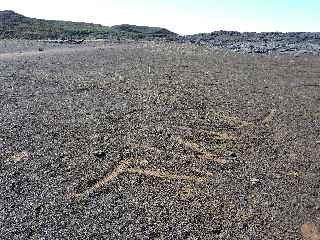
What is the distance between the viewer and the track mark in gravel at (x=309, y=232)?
5.07 meters

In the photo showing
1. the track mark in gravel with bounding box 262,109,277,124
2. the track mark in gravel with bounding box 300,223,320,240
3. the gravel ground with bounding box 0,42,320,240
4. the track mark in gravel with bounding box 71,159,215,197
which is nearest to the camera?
the track mark in gravel with bounding box 300,223,320,240

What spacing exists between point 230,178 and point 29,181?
2470mm

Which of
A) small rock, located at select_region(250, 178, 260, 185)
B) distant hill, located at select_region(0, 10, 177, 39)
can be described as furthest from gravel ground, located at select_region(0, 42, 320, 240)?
distant hill, located at select_region(0, 10, 177, 39)

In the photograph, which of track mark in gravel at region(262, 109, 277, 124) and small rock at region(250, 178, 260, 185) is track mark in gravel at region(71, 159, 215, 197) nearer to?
small rock at region(250, 178, 260, 185)

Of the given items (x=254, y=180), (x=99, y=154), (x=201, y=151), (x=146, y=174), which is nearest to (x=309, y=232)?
(x=254, y=180)

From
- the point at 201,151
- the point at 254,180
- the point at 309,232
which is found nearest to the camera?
the point at 309,232

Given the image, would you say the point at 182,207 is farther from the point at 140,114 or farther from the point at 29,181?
the point at 140,114

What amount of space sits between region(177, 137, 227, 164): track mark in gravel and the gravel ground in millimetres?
42

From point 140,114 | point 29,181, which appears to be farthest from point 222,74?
point 29,181

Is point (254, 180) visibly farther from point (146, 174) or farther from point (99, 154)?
point (99, 154)

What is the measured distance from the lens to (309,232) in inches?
203

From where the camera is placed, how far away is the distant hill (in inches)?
1309

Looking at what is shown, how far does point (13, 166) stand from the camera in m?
6.50

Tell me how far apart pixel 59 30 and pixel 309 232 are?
34.8m
